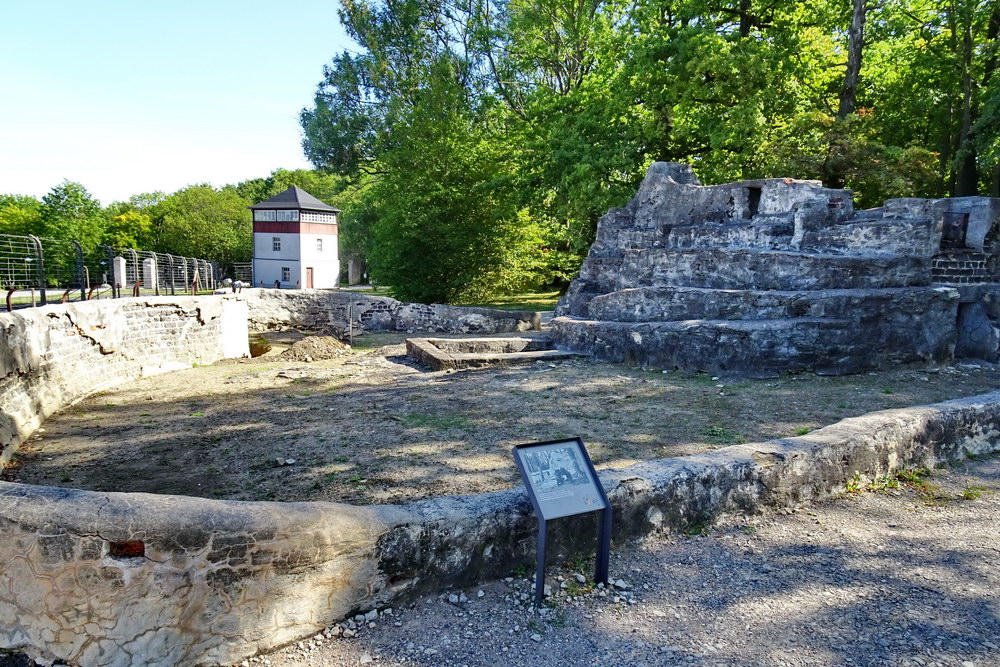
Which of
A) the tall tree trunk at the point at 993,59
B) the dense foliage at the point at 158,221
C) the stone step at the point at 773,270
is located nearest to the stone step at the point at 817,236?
the stone step at the point at 773,270

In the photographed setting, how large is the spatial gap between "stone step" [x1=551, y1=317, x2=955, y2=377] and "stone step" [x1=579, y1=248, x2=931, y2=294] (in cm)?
108

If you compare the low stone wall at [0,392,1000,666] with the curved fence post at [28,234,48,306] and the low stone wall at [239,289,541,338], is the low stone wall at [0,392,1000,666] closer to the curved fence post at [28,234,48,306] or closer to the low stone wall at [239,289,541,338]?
the curved fence post at [28,234,48,306]

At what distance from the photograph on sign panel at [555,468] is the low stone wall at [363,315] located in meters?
13.4

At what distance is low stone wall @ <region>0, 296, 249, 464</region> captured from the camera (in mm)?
6203

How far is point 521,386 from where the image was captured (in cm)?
806

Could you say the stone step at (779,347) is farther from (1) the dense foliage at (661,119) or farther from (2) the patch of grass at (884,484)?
(1) the dense foliage at (661,119)

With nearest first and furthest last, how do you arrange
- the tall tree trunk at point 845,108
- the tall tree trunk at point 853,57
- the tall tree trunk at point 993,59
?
the tall tree trunk at point 845,108, the tall tree trunk at point 853,57, the tall tree trunk at point 993,59

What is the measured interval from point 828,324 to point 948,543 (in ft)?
16.1

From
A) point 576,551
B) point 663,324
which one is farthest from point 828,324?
point 576,551

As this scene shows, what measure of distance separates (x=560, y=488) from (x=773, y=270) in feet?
25.7

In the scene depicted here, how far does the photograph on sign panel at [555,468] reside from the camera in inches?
113

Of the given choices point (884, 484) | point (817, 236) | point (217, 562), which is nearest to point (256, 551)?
point (217, 562)

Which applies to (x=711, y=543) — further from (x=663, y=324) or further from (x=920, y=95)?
(x=920, y=95)

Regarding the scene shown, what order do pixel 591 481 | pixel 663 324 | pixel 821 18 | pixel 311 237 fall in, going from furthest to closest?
pixel 311 237
pixel 821 18
pixel 663 324
pixel 591 481
